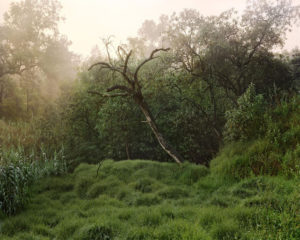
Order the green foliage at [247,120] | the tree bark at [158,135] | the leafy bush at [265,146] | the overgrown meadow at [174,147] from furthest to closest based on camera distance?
the tree bark at [158,135] → the green foliage at [247,120] → the leafy bush at [265,146] → the overgrown meadow at [174,147]

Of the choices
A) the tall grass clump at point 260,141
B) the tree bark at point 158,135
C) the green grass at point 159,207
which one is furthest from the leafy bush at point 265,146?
the tree bark at point 158,135

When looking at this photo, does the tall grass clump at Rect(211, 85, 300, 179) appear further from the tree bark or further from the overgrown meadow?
the tree bark

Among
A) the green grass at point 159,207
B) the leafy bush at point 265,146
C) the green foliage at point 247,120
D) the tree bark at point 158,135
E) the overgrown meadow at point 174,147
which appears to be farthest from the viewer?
the tree bark at point 158,135

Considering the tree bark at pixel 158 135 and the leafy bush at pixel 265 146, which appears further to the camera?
the tree bark at pixel 158 135

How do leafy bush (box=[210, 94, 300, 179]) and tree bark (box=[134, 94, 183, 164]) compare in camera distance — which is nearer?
leafy bush (box=[210, 94, 300, 179])

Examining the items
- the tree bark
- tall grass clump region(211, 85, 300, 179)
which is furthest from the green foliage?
the tree bark

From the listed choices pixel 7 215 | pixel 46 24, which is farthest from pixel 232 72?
pixel 46 24

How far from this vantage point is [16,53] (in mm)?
25875

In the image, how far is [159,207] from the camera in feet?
19.0

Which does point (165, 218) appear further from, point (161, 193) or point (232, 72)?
point (232, 72)

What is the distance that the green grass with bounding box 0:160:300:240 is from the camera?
439cm

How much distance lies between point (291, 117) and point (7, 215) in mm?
9294

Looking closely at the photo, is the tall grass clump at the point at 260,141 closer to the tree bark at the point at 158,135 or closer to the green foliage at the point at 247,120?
the green foliage at the point at 247,120

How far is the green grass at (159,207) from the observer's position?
4.39 meters
